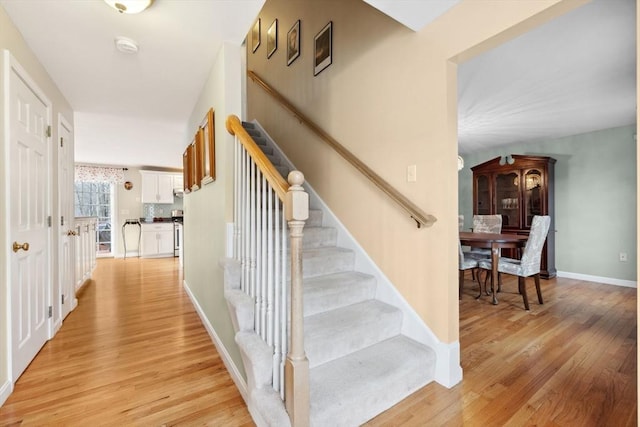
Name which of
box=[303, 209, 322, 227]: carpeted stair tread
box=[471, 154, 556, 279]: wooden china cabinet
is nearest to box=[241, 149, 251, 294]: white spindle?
box=[303, 209, 322, 227]: carpeted stair tread

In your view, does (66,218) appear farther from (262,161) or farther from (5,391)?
(262,161)

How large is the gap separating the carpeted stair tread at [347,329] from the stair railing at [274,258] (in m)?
0.31

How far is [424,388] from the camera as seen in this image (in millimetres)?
1741

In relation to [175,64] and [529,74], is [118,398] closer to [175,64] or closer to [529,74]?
[175,64]

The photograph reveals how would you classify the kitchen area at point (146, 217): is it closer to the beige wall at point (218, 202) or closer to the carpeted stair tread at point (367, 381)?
the beige wall at point (218, 202)

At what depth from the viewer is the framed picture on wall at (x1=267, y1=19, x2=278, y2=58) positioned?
13.3 ft

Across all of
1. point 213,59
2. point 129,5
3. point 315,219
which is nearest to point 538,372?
point 315,219

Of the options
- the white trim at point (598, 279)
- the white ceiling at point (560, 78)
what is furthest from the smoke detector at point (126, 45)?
the white trim at point (598, 279)

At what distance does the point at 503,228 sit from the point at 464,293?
2.06 meters

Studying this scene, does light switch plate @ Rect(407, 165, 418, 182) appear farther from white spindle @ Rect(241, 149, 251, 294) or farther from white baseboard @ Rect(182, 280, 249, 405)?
white baseboard @ Rect(182, 280, 249, 405)

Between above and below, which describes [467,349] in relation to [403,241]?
below

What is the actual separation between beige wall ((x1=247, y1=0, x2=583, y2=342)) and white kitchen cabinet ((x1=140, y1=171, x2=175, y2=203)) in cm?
615

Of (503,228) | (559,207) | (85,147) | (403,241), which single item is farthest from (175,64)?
(559,207)

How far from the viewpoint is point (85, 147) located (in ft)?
17.6
